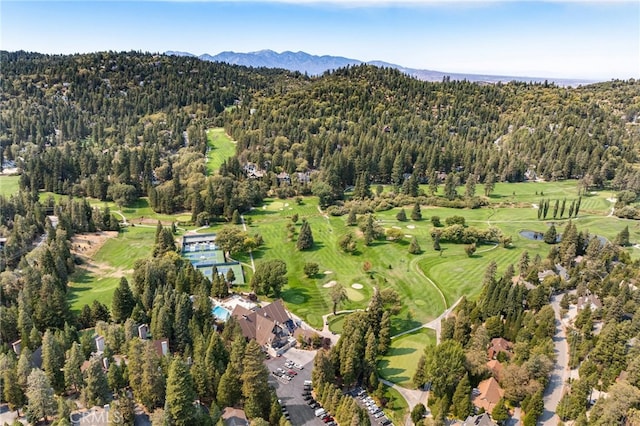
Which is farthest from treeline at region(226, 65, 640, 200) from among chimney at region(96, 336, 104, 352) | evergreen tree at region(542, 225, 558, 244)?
chimney at region(96, 336, 104, 352)

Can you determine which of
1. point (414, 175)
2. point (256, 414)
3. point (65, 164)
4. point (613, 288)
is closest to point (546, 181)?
point (414, 175)

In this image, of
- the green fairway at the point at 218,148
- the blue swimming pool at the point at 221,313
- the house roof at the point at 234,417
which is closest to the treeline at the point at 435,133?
the green fairway at the point at 218,148

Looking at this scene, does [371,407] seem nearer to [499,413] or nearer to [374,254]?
[499,413]

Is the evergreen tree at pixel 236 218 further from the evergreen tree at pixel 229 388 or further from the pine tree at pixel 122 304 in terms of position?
the evergreen tree at pixel 229 388

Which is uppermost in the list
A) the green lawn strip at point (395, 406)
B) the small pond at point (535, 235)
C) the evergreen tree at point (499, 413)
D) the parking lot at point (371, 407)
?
the small pond at point (535, 235)

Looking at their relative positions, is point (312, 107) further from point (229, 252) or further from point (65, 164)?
point (229, 252)
